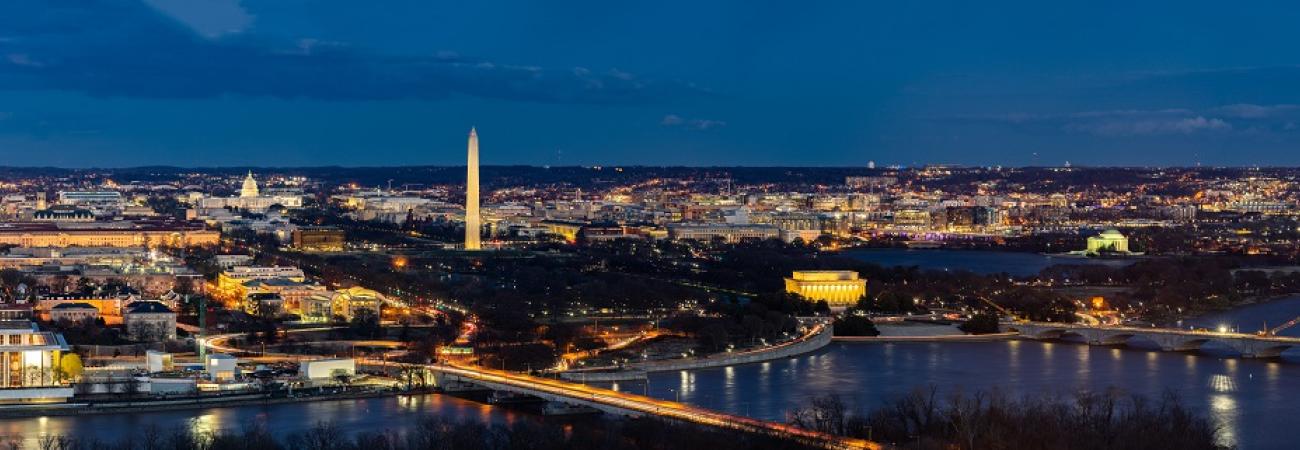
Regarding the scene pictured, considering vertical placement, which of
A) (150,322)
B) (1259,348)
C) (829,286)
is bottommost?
(1259,348)

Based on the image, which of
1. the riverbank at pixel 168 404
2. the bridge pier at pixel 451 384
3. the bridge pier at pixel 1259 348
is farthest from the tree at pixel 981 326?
the riverbank at pixel 168 404

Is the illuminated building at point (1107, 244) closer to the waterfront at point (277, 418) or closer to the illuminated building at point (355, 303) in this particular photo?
the illuminated building at point (355, 303)

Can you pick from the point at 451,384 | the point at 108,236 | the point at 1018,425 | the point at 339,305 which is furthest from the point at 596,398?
the point at 108,236

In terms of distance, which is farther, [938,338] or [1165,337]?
[938,338]

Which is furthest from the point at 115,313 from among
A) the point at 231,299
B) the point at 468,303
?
the point at 468,303

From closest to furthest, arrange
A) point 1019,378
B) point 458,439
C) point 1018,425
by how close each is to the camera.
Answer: point 458,439 → point 1018,425 → point 1019,378

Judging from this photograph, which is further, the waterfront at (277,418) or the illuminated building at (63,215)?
the illuminated building at (63,215)

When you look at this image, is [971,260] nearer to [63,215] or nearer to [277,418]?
[63,215]
